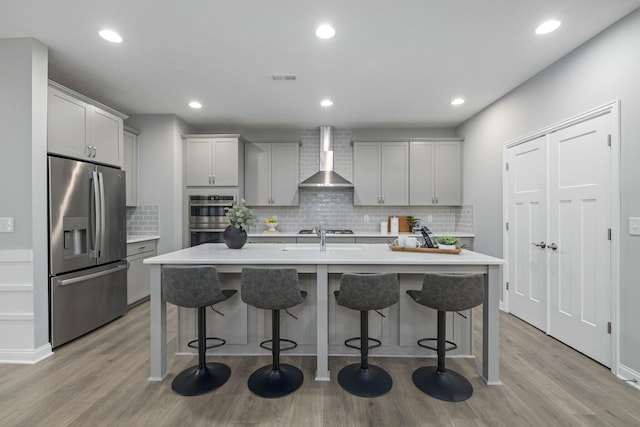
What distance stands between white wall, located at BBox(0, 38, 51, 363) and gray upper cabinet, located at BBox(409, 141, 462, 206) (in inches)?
186

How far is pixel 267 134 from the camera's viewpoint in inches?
205

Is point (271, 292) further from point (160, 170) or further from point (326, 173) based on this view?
point (160, 170)

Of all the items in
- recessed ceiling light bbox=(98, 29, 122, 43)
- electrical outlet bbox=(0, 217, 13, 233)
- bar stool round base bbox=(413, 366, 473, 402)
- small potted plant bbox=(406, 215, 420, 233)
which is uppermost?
recessed ceiling light bbox=(98, 29, 122, 43)

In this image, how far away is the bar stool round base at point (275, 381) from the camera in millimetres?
2066

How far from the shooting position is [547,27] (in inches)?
92.9

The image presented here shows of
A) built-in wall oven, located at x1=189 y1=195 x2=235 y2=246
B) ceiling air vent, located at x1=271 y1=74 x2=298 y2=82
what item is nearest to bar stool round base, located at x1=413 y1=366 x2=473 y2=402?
ceiling air vent, located at x1=271 y1=74 x2=298 y2=82

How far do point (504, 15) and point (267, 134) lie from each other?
3.79 metres

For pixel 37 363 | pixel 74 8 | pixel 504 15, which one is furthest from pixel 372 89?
pixel 37 363

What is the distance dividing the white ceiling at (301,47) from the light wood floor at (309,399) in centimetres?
276

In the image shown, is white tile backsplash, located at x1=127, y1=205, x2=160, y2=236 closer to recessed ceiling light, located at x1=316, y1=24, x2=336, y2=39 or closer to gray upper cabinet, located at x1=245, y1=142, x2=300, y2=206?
gray upper cabinet, located at x1=245, y1=142, x2=300, y2=206

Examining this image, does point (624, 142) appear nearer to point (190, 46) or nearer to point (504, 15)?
point (504, 15)

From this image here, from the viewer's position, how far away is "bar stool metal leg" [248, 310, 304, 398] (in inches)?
81.7

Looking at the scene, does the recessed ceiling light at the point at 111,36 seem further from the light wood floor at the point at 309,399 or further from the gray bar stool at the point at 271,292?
the light wood floor at the point at 309,399

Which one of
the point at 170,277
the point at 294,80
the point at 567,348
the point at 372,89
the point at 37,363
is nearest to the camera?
the point at 170,277
